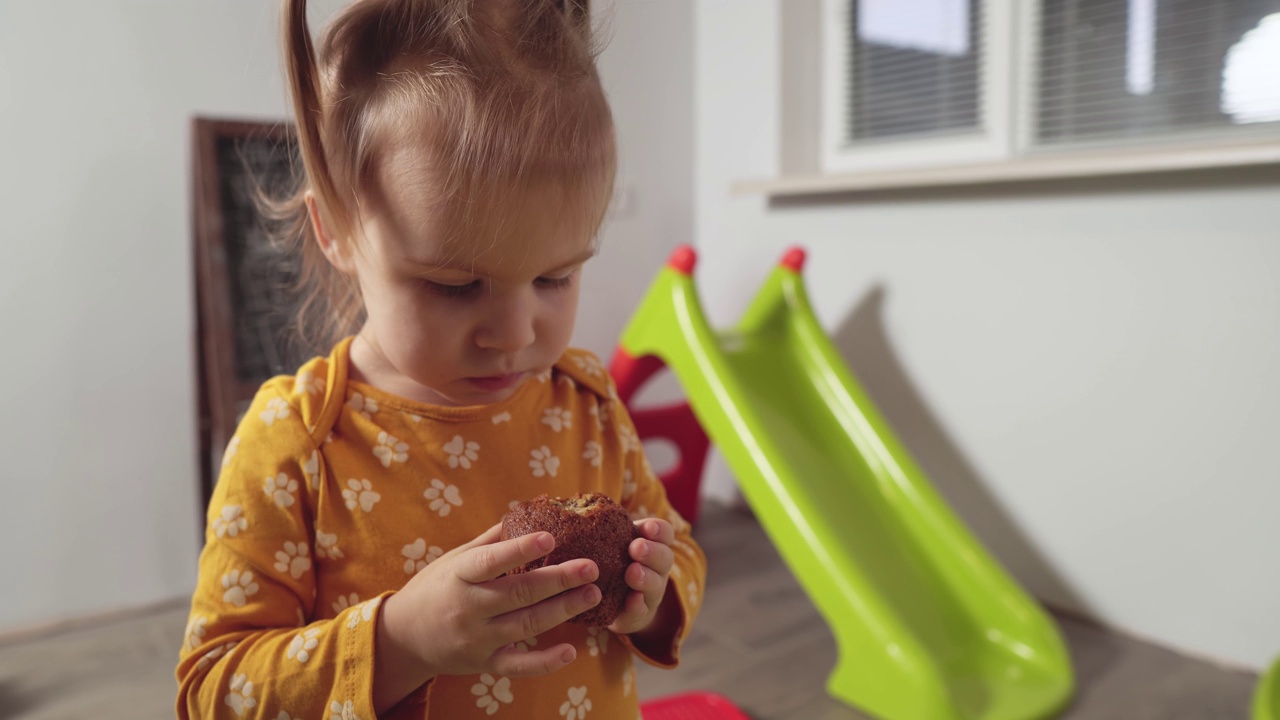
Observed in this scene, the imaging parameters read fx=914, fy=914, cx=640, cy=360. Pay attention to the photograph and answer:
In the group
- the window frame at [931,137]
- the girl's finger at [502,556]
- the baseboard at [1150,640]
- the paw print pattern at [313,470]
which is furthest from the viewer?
the window frame at [931,137]

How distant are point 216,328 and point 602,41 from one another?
136cm

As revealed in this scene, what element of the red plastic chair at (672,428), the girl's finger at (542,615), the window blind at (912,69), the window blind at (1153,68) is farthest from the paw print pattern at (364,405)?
the window blind at (912,69)

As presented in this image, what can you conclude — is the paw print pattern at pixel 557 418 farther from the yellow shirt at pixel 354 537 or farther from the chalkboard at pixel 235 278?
the chalkboard at pixel 235 278

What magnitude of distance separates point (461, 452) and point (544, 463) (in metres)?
0.07

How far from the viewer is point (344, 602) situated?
2.09ft

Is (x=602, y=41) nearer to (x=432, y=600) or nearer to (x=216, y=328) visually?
(x=432, y=600)

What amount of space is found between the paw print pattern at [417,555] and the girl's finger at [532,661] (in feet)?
0.36

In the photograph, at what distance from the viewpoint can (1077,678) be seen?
160cm

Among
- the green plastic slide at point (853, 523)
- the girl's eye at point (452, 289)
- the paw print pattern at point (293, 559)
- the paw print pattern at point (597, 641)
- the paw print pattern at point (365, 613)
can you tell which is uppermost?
the girl's eye at point (452, 289)

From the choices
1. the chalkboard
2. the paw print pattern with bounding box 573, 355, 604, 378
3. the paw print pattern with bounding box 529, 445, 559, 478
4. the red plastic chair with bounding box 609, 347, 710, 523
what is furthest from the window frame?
the paw print pattern with bounding box 529, 445, 559, 478

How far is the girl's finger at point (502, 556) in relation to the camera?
1.70 feet

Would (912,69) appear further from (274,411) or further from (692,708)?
(274,411)

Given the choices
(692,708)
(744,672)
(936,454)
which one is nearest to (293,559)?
(692,708)

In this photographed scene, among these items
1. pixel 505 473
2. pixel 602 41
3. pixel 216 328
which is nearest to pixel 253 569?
pixel 505 473
